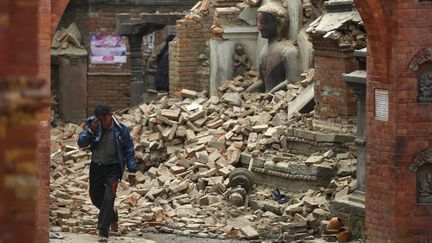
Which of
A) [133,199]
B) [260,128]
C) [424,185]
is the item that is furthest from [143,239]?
[260,128]

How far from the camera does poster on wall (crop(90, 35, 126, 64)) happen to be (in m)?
33.2

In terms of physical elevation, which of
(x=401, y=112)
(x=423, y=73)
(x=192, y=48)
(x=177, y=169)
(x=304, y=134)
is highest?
(x=423, y=73)

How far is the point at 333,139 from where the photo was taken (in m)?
17.5

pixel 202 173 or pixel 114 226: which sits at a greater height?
pixel 202 173

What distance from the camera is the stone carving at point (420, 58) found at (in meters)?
13.1

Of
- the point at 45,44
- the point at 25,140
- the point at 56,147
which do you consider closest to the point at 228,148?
the point at 56,147

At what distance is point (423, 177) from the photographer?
13367 mm

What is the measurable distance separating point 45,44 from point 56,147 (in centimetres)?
1108

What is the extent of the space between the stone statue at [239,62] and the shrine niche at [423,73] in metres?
10.4

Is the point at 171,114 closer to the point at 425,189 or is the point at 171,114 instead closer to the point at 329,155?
the point at 329,155

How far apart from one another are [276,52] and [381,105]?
8220 mm

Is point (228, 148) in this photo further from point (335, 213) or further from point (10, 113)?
point (10, 113)

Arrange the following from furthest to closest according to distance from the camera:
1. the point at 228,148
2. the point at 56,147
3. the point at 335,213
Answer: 1. the point at 56,147
2. the point at 228,148
3. the point at 335,213

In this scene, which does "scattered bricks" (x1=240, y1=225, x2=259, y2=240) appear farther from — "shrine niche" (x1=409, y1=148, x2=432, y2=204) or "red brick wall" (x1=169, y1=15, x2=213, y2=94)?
"red brick wall" (x1=169, y1=15, x2=213, y2=94)
